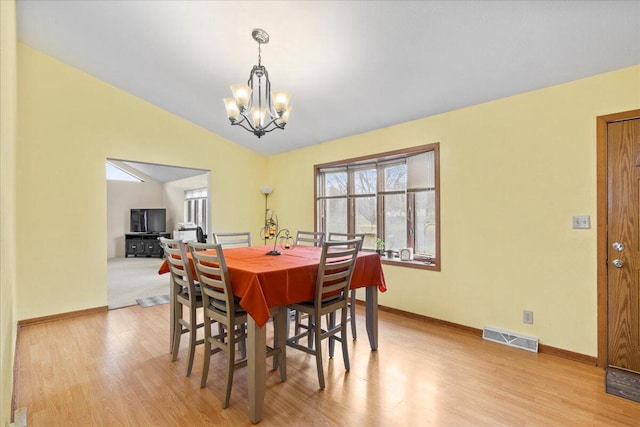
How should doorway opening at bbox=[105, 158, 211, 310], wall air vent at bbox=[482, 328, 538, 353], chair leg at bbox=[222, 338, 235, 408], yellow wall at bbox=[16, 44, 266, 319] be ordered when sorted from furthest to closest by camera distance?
doorway opening at bbox=[105, 158, 211, 310] → yellow wall at bbox=[16, 44, 266, 319] → wall air vent at bbox=[482, 328, 538, 353] → chair leg at bbox=[222, 338, 235, 408]

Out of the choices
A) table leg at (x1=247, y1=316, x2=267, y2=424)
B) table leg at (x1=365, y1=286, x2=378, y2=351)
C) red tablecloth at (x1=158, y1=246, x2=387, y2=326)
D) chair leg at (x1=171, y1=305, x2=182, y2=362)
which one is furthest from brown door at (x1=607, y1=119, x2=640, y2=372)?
chair leg at (x1=171, y1=305, x2=182, y2=362)

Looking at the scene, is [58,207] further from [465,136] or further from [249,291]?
[465,136]

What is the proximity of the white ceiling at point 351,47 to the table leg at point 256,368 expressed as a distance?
7.58ft

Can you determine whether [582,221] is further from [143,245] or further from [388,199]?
[143,245]

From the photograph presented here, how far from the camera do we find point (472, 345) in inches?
115

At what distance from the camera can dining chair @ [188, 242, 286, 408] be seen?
79.7 inches

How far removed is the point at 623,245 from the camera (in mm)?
2434

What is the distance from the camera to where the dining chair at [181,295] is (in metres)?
2.36

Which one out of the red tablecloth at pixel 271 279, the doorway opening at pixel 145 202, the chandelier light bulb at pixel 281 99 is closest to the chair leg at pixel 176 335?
the red tablecloth at pixel 271 279

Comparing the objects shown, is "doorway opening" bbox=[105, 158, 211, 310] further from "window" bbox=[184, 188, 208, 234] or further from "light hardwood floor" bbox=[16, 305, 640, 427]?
"light hardwood floor" bbox=[16, 305, 640, 427]

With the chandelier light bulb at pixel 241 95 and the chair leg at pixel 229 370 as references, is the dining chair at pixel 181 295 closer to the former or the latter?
the chair leg at pixel 229 370

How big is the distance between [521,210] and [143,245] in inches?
371

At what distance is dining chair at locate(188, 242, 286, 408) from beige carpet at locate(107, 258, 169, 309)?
278cm

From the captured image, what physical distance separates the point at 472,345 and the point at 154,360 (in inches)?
112
